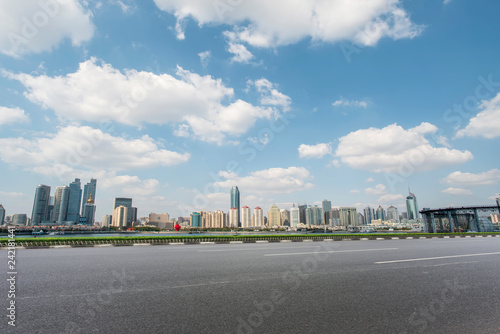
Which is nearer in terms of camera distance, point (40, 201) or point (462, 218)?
point (462, 218)

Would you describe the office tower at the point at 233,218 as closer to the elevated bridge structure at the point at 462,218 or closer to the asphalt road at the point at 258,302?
the elevated bridge structure at the point at 462,218

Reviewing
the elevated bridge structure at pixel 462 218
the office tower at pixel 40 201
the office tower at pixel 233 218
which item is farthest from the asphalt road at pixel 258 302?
the office tower at pixel 40 201

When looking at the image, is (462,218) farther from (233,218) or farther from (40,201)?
(40,201)

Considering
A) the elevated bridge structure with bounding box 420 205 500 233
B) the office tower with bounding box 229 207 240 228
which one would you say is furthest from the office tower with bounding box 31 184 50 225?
the elevated bridge structure with bounding box 420 205 500 233

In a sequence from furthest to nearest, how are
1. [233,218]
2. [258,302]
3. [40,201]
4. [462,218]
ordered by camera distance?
1. [40,201]
2. [233,218]
3. [462,218]
4. [258,302]

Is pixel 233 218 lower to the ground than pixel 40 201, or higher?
lower

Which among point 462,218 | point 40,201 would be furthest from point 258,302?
point 40,201

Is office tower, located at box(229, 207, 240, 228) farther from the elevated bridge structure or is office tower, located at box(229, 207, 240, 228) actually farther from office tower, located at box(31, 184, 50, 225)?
office tower, located at box(31, 184, 50, 225)

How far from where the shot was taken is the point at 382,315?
147 inches

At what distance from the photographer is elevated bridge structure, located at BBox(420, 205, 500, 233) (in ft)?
217

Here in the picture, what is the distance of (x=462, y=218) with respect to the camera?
77312mm

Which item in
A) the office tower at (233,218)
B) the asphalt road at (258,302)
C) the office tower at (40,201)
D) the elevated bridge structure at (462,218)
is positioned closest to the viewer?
the asphalt road at (258,302)

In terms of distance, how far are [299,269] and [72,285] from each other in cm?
576

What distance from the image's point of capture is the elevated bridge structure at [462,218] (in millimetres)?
66125
